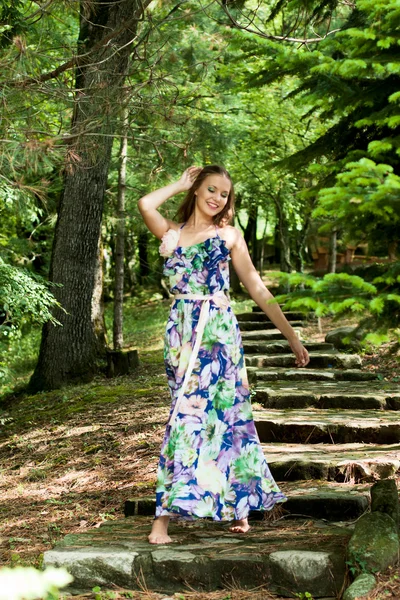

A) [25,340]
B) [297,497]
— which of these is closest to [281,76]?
[297,497]

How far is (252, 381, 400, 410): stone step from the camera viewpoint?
5.61m

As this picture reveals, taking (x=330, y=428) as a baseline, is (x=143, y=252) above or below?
above

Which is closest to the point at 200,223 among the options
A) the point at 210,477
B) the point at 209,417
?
the point at 209,417

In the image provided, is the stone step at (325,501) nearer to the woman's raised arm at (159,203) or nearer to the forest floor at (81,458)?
the forest floor at (81,458)

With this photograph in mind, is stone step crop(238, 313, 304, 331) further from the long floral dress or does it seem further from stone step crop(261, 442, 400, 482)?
the long floral dress

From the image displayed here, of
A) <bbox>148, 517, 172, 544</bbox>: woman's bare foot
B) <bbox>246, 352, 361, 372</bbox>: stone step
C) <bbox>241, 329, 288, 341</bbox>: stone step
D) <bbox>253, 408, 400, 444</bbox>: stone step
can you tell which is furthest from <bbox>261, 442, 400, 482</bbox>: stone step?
<bbox>241, 329, 288, 341</bbox>: stone step

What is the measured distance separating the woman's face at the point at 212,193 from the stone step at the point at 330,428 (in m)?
1.88

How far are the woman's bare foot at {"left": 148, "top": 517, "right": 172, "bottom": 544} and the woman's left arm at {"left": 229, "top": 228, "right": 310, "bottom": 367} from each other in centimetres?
107

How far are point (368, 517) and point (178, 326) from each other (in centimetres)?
129

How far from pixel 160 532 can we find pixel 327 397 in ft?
8.56

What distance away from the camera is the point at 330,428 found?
4805 mm

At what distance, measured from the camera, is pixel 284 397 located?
18.8ft

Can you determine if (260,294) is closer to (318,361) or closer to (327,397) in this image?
(327,397)

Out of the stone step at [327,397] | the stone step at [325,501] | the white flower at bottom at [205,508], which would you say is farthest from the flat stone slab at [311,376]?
the white flower at bottom at [205,508]
